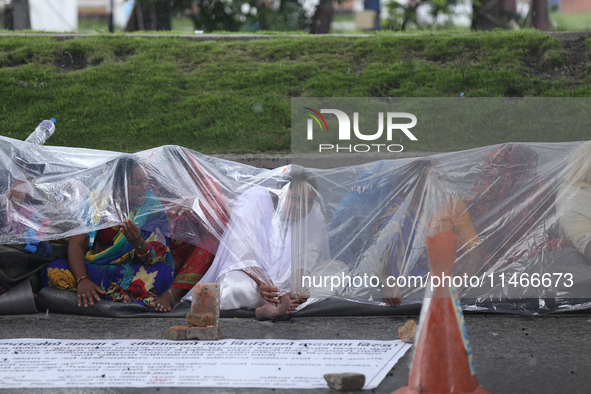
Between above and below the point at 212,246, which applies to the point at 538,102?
above

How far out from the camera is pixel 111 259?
3.18m

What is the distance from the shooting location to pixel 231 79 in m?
6.21

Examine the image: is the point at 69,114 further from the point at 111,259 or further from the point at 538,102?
the point at 538,102

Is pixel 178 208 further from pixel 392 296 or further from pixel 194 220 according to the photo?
pixel 392 296

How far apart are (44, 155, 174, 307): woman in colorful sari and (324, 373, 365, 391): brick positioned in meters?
1.41

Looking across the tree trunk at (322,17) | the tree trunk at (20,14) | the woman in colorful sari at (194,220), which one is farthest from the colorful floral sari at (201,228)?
the tree trunk at (322,17)

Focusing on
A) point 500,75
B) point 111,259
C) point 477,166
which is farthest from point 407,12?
point 111,259

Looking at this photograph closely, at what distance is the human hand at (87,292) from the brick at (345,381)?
1551mm

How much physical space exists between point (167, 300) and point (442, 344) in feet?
5.59

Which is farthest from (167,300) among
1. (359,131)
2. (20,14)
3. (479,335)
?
(20,14)

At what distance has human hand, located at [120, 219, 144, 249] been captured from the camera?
2.94 metres

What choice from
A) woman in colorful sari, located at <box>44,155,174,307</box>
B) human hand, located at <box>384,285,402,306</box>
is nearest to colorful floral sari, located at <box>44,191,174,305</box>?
A: woman in colorful sari, located at <box>44,155,174,307</box>

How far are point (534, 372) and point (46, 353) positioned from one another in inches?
80.2

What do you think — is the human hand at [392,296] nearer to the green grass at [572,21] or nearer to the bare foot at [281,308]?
the bare foot at [281,308]
